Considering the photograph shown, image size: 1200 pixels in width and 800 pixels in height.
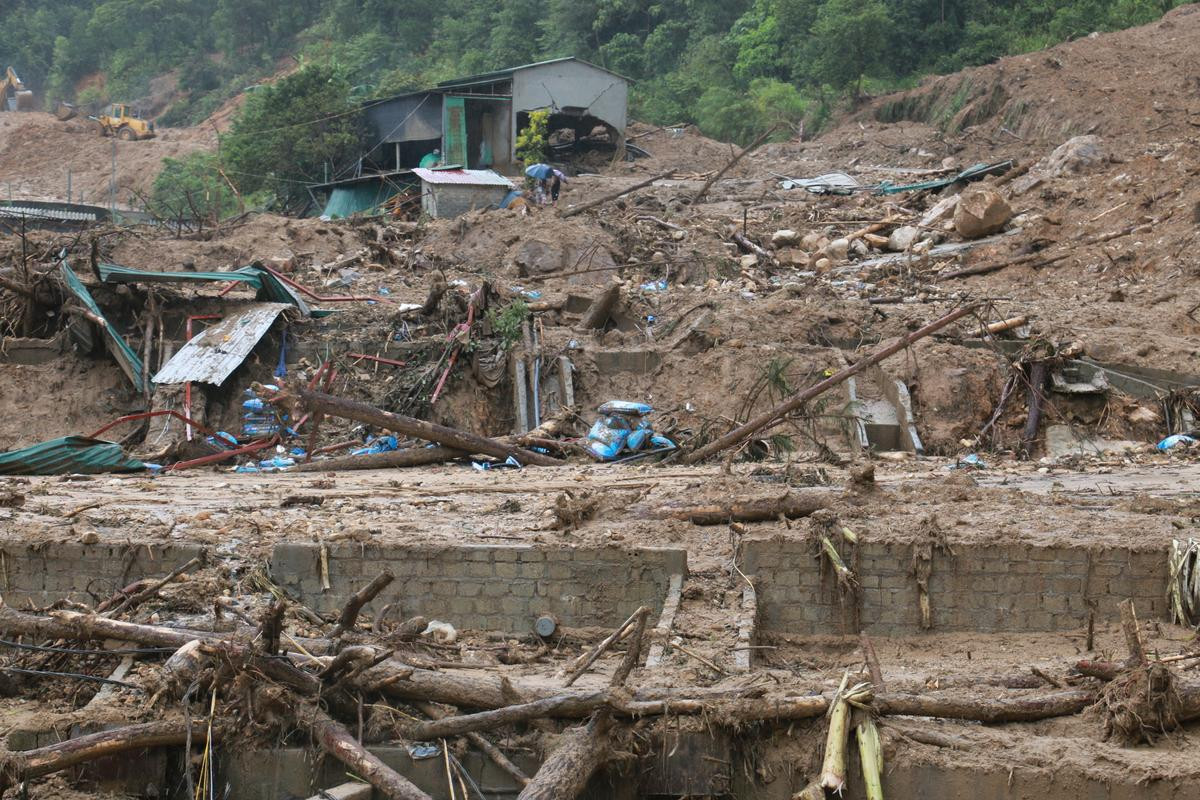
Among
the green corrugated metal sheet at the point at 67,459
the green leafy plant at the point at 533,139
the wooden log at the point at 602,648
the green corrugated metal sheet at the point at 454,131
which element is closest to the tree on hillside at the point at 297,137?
the green corrugated metal sheet at the point at 454,131

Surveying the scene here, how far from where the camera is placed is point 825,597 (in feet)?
23.9

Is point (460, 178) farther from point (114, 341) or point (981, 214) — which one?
point (114, 341)

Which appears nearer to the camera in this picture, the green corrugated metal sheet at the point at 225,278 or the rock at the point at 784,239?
the green corrugated metal sheet at the point at 225,278

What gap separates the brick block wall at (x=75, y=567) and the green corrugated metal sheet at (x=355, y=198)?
19.4 meters

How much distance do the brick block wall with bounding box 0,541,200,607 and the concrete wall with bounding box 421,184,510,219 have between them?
641 inches

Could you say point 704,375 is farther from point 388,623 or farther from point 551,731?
point 551,731

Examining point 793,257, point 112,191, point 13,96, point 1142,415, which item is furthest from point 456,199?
point 13,96

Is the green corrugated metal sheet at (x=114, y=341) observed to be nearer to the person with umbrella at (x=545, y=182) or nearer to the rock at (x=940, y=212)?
the person with umbrella at (x=545, y=182)

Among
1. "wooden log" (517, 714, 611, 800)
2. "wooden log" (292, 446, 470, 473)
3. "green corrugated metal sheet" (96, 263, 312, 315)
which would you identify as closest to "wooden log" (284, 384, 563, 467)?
"wooden log" (292, 446, 470, 473)

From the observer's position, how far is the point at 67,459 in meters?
11.3

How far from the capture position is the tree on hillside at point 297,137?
95.6ft

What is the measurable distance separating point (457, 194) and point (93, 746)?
19.1 metres

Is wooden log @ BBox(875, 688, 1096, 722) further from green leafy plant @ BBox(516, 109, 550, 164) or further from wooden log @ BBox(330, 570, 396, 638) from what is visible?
green leafy plant @ BBox(516, 109, 550, 164)

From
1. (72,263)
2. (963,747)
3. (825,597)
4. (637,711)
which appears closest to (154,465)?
(72,263)
